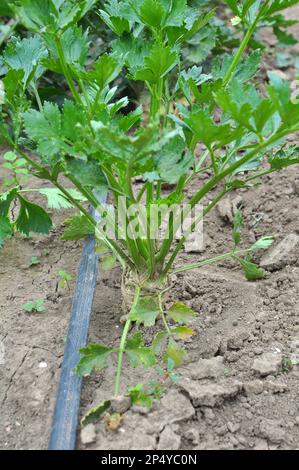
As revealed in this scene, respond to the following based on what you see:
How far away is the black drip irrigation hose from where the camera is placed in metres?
1.40

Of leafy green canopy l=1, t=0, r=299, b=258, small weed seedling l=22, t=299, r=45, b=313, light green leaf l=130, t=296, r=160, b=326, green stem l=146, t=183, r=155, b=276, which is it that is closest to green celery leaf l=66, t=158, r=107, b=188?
leafy green canopy l=1, t=0, r=299, b=258

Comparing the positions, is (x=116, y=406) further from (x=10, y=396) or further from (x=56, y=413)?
(x=10, y=396)

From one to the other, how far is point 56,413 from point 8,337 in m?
0.36

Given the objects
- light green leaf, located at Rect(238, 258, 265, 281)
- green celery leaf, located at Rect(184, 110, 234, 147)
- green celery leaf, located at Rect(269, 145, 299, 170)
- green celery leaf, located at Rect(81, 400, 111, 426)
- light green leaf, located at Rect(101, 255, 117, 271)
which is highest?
green celery leaf, located at Rect(269, 145, 299, 170)

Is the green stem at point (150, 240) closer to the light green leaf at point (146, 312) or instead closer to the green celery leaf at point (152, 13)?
the light green leaf at point (146, 312)

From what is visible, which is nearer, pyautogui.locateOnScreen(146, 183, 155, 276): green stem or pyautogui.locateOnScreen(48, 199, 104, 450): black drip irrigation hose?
pyautogui.locateOnScreen(48, 199, 104, 450): black drip irrigation hose

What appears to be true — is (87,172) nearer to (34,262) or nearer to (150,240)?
(150,240)

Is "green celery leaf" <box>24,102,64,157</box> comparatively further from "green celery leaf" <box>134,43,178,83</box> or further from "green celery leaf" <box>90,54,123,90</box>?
"green celery leaf" <box>134,43,178,83</box>

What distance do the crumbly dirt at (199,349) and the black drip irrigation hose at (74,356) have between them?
4cm

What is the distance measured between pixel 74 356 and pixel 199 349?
0.32m

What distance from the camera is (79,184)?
1.57 metres

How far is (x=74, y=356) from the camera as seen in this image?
1609 millimetres

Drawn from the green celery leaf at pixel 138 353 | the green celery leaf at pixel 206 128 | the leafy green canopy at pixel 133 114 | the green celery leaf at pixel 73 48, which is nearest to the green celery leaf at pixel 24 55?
the leafy green canopy at pixel 133 114

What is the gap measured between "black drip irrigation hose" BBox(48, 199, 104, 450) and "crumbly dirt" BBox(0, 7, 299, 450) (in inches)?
1.4
